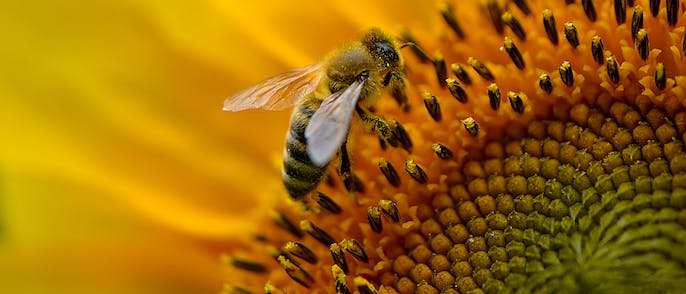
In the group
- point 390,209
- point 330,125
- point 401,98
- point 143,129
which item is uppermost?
point 143,129

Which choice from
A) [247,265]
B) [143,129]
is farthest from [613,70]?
[143,129]

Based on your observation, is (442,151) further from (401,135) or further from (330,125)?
(330,125)

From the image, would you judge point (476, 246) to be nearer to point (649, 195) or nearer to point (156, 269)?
point (649, 195)

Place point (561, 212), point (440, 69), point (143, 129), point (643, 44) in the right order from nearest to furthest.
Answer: point (561, 212)
point (643, 44)
point (440, 69)
point (143, 129)

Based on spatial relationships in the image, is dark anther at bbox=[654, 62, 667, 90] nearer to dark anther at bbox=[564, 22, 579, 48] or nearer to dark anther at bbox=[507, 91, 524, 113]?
dark anther at bbox=[564, 22, 579, 48]

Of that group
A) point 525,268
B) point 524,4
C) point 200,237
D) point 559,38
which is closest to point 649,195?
point 525,268
